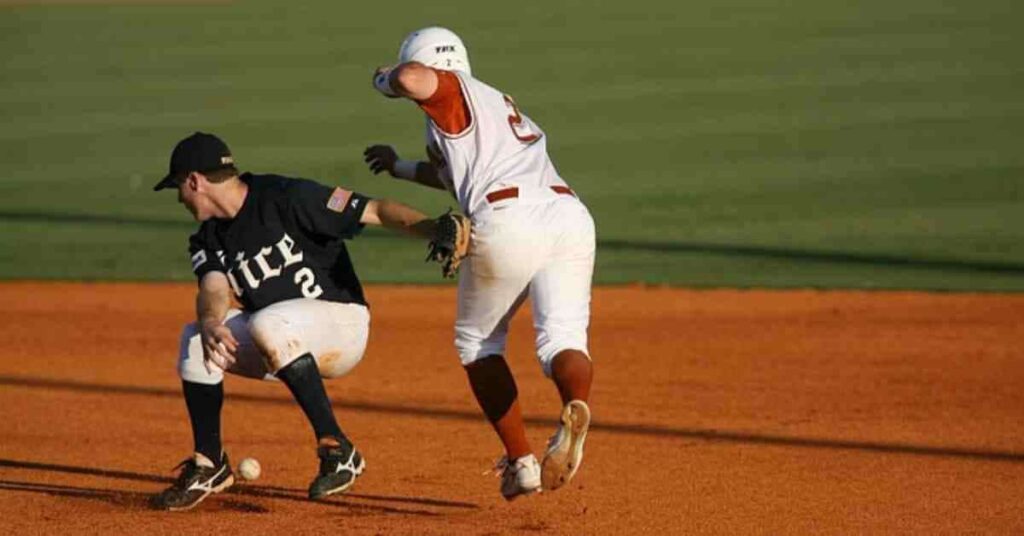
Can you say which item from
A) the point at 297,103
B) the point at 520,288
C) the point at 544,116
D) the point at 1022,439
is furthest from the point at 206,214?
the point at 297,103

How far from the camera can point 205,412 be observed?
7.05 m

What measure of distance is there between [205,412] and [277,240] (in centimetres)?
74

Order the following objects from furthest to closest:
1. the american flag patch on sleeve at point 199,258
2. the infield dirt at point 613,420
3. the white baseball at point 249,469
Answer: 1. the white baseball at point 249,469
2. the infield dirt at point 613,420
3. the american flag patch on sleeve at point 199,258

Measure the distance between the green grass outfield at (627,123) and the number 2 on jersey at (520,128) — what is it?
19.1 ft

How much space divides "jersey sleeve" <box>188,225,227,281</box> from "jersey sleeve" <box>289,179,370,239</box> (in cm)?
32

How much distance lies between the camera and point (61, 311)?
11750 mm

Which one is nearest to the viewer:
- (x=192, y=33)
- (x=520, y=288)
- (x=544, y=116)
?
(x=520, y=288)

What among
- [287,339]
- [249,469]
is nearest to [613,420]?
[249,469]

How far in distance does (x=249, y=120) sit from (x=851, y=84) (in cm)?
693

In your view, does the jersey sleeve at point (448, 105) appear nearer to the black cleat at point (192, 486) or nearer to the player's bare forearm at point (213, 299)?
the player's bare forearm at point (213, 299)

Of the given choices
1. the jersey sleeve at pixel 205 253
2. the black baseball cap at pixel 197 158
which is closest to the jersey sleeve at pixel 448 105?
the black baseball cap at pixel 197 158

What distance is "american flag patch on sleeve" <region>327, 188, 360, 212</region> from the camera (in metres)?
6.76

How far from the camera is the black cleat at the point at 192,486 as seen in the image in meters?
7.06

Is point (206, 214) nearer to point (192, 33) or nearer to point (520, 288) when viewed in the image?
point (520, 288)
